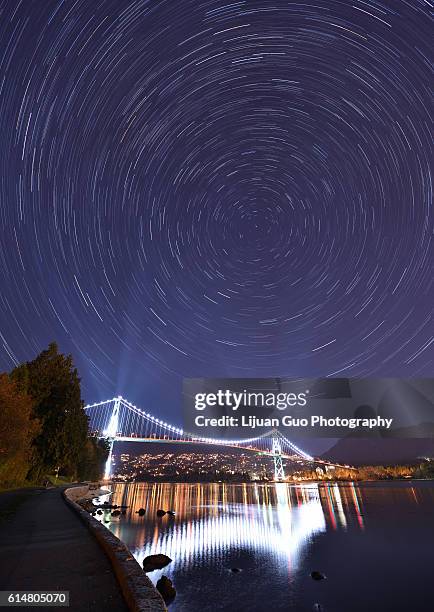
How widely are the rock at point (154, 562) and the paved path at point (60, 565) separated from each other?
369 cm

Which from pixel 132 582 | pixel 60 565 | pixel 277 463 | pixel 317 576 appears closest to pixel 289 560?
pixel 317 576

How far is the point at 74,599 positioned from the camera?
5672mm

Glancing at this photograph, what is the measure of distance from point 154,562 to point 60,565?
9.18 metres

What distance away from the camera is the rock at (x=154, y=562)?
49.9 ft

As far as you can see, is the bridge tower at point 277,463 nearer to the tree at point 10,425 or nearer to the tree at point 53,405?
the tree at point 53,405

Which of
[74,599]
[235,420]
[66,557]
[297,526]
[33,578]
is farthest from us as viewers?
[235,420]

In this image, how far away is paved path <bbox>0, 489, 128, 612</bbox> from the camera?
19.3ft

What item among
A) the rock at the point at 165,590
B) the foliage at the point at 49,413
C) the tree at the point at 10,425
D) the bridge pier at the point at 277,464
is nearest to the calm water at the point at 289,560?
the rock at the point at 165,590

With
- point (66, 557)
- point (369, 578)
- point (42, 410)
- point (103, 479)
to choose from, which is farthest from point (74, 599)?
point (103, 479)

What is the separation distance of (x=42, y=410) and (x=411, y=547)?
1246 inches

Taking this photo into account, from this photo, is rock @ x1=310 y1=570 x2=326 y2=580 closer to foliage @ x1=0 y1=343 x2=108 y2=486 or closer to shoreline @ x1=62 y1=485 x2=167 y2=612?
shoreline @ x1=62 y1=485 x2=167 y2=612

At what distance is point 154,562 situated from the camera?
1548cm

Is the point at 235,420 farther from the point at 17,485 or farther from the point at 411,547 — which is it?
the point at 17,485

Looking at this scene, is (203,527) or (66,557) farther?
(203,527)
